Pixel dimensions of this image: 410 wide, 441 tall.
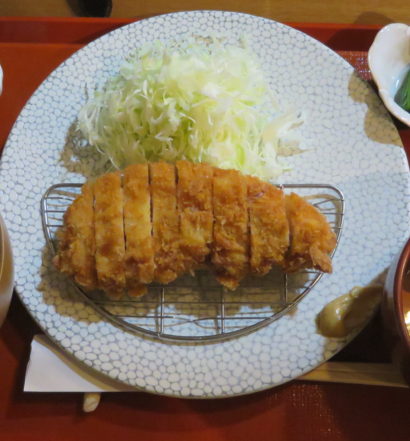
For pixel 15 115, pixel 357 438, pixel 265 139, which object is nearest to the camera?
pixel 357 438

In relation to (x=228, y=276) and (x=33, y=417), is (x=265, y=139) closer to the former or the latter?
(x=228, y=276)

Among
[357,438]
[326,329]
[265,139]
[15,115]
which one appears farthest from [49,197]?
[357,438]

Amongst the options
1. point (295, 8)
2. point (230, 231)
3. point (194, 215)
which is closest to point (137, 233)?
point (194, 215)

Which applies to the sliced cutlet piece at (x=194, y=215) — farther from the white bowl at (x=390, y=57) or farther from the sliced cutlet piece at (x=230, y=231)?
the white bowl at (x=390, y=57)

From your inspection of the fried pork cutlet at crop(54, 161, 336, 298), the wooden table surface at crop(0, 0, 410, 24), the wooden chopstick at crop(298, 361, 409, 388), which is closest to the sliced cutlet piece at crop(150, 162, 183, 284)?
the fried pork cutlet at crop(54, 161, 336, 298)

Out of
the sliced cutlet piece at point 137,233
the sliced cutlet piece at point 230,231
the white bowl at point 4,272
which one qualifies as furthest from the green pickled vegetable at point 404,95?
the white bowl at point 4,272

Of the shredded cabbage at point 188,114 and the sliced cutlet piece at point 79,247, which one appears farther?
the shredded cabbage at point 188,114
